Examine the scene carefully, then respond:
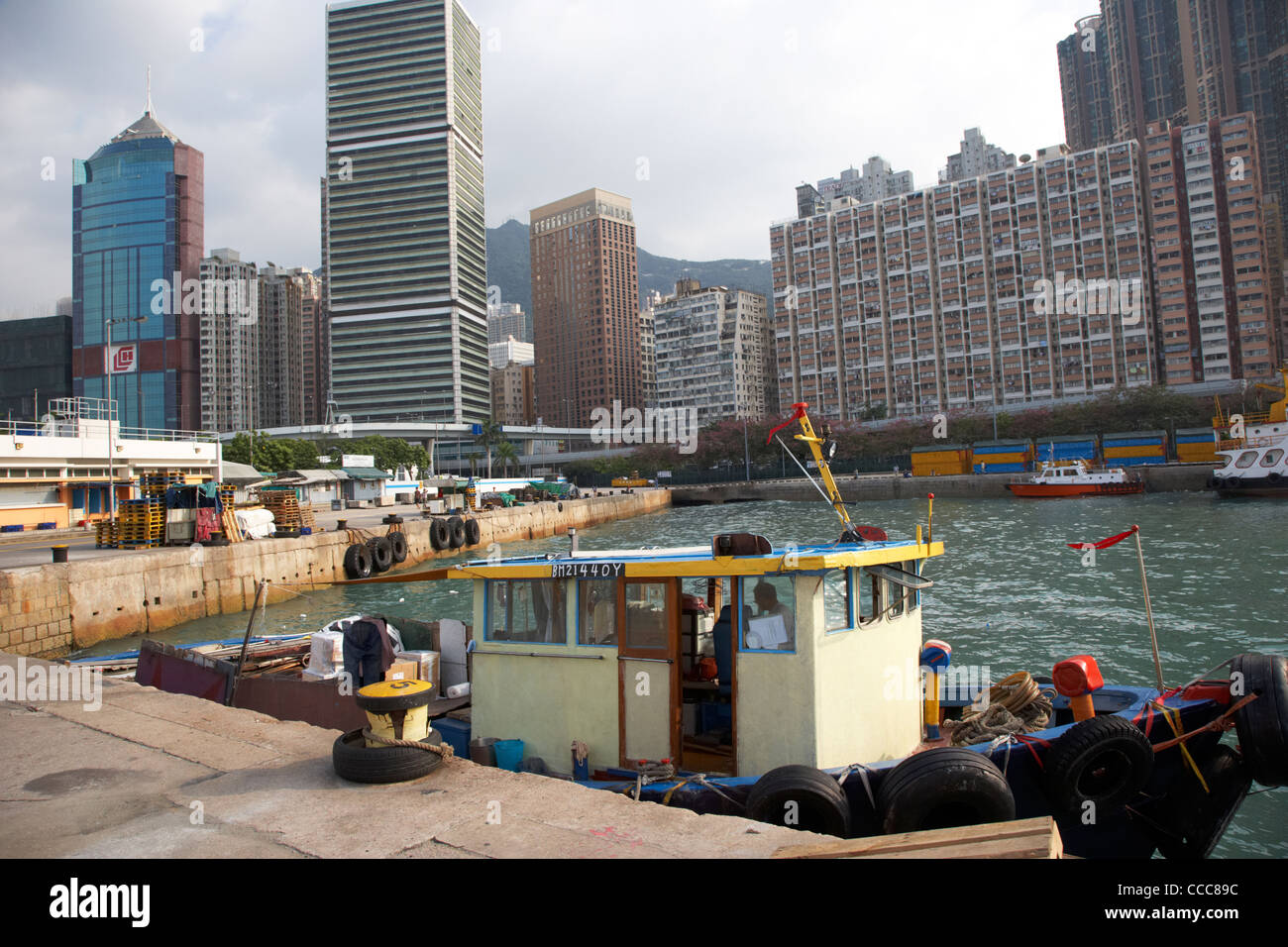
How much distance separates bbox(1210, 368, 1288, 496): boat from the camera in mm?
43094

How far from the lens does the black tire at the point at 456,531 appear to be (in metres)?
35.8

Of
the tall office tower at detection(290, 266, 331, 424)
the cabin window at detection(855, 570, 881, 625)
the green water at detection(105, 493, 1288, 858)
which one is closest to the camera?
the cabin window at detection(855, 570, 881, 625)

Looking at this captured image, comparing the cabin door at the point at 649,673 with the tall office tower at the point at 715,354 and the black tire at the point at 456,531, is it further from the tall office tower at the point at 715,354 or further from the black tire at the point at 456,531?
the tall office tower at the point at 715,354

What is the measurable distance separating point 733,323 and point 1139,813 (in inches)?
6312

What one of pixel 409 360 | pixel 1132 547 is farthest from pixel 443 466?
pixel 1132 547

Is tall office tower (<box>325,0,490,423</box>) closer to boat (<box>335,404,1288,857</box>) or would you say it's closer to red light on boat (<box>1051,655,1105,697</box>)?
boat (<box>335,404,1288,857</box>)

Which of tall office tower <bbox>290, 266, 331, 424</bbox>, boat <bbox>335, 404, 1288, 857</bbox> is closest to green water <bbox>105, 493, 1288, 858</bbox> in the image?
boat <bbox>335, 404, 1288, 857</bbox>

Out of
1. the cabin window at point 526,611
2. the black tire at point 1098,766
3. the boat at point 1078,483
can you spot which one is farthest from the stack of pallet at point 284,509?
the boat at point 1078,483

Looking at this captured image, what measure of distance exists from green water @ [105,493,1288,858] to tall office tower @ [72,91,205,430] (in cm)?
14323

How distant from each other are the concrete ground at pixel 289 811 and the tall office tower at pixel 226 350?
169435mm

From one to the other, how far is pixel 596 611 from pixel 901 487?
224 feet

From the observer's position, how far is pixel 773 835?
14.0 ft

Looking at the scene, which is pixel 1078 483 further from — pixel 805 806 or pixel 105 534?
pixel 105 534

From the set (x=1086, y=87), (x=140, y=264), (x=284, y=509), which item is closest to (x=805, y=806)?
(x=284, y=509)
